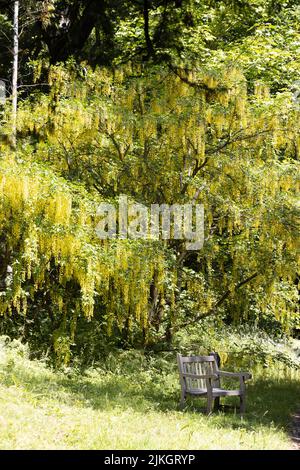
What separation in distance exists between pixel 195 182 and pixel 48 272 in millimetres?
2691

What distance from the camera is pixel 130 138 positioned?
29.0ft

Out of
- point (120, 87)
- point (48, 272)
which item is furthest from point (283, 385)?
point (120, 87)

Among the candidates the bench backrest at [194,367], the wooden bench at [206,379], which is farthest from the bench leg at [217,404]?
the bench backrest at [194,367]

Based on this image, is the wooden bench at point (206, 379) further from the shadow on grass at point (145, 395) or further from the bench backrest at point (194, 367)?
the shadow on grass at point (145, 395)

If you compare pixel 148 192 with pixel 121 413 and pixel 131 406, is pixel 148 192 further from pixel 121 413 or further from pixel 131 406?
pixel 121 413

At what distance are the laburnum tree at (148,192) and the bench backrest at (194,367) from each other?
1.32 meters

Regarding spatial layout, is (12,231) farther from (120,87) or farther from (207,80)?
(207,80)

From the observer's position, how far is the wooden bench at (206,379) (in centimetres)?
664

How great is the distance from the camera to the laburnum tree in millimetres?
7988

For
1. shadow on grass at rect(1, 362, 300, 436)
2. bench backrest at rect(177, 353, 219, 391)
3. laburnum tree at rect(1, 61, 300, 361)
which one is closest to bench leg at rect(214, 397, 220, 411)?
shadow on grass at rect(1, 362, 300, 436)

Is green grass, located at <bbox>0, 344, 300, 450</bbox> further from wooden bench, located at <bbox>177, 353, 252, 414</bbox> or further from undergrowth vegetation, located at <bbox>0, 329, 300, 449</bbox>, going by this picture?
wooden bench, located at <bbox>177, 353, 252, 414</bbox>

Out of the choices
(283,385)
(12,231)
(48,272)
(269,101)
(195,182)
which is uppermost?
(269,101)

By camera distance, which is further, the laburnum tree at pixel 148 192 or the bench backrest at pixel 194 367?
the laburnum tree at pixel 148 192

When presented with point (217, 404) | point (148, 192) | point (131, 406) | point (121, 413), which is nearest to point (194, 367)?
point (217, 404)
